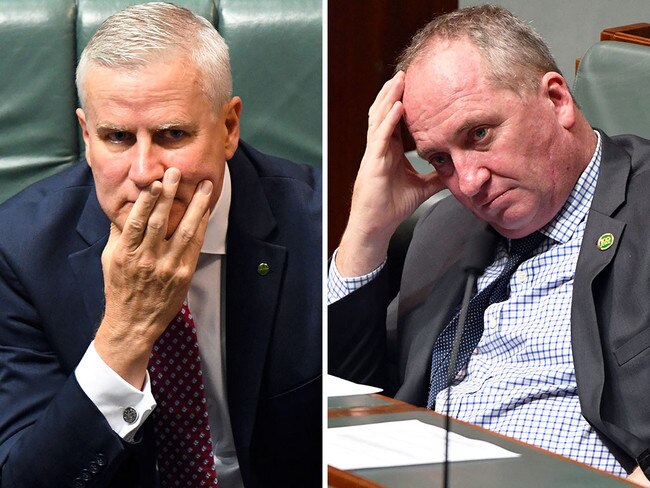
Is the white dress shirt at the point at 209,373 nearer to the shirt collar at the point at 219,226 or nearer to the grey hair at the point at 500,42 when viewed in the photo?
the shirt collar at the point at 219,226

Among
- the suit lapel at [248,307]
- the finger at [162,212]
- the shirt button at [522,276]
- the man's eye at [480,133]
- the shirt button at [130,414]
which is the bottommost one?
the shirt button at [130,414]

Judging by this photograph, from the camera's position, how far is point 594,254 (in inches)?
38.7

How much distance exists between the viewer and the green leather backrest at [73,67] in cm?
106

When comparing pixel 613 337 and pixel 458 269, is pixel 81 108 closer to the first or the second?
pixel 458 269

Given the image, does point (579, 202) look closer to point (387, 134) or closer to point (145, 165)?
point (387, 134)

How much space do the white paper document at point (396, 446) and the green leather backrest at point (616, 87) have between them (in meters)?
0.33

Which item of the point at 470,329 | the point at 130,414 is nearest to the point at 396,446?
the point at 470,329

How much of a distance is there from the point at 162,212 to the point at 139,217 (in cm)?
2

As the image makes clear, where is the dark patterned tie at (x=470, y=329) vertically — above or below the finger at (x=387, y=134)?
below

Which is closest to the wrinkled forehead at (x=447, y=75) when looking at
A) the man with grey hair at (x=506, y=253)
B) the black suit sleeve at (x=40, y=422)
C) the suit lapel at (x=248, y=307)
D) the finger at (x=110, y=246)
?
the man with grey hair at (x=506, y=253)

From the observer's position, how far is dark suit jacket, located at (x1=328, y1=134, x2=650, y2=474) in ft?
3.14

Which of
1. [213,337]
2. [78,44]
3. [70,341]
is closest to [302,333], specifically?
[213,337]

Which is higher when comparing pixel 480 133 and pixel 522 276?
pixel 480 133

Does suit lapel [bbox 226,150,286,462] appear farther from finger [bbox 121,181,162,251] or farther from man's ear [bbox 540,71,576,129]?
man's ear [bbox 540,71,576,129]
